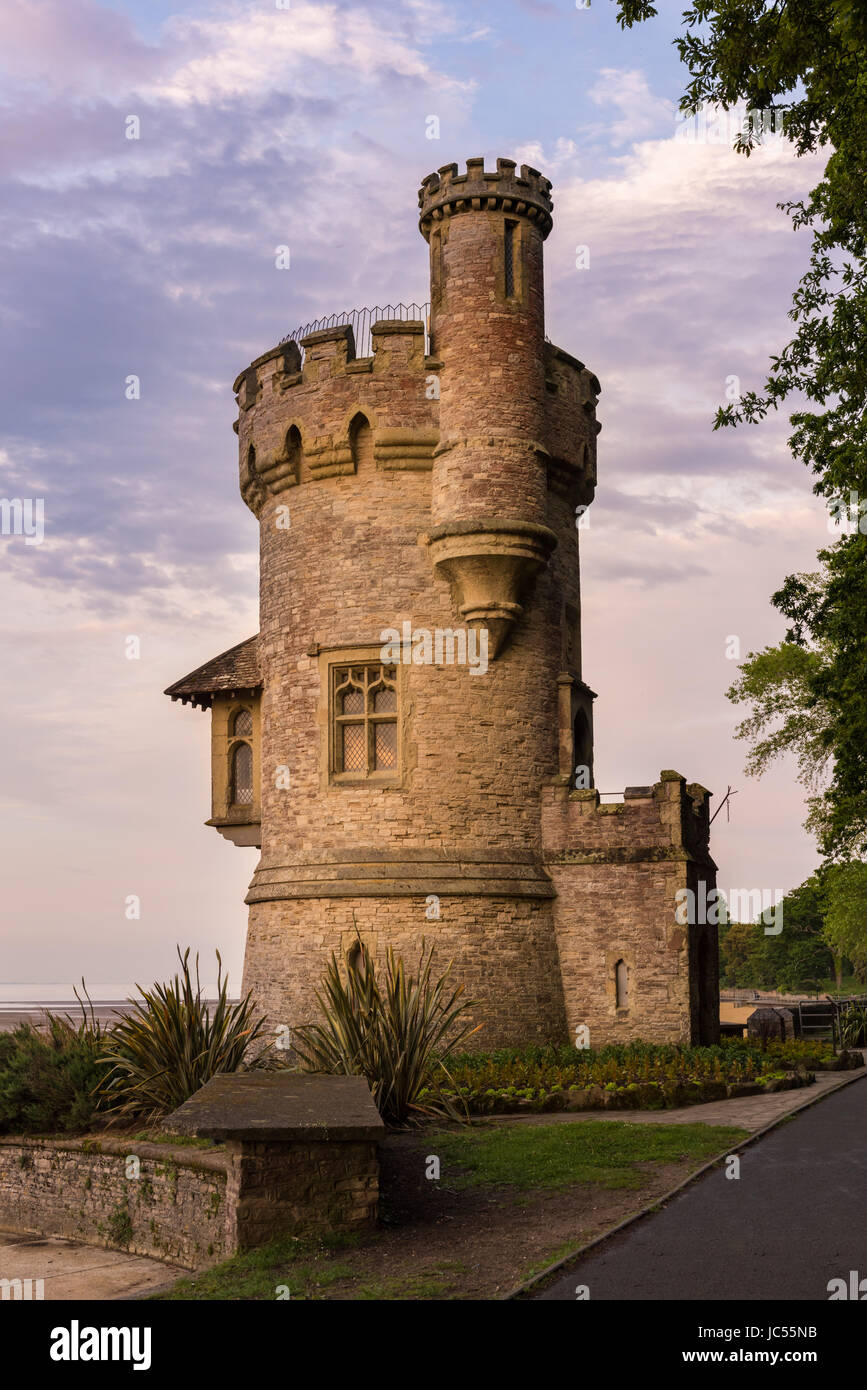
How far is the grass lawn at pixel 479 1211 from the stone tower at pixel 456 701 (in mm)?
6058

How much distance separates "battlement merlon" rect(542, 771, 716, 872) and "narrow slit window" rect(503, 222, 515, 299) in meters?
7.73

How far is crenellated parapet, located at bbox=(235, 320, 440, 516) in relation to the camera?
21.2 metres

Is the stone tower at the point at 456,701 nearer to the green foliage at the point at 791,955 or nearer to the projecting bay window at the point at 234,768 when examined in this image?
the projecting bay window at the point at 234,768

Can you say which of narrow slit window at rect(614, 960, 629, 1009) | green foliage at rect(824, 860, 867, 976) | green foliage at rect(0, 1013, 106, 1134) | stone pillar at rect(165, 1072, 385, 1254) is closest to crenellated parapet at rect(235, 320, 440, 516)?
narrow slit window at rect(614, 960, 629, 1009)

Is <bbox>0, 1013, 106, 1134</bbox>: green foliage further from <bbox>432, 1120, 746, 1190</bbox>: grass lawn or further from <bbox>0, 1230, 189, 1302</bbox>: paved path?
<bbox>432, 1120, 746, 1190</bbox>: grass lawn

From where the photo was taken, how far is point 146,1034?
47.5ft

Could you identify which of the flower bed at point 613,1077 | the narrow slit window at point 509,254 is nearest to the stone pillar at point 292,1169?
the flower bed at point 613,1077

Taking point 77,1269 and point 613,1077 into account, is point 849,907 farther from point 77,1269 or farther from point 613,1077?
point 77,1269

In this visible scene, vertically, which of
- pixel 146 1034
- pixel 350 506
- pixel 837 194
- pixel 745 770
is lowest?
pixel 146 1034

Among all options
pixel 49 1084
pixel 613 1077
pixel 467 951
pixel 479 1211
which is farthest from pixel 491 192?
pixel 479 1211

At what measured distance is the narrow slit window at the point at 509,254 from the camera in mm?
21281
